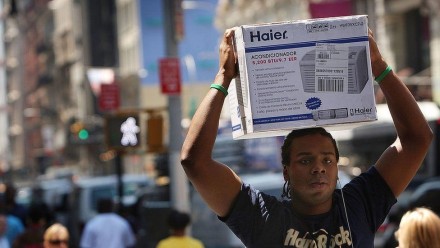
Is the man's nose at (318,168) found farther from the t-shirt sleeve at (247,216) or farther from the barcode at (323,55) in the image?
the barcode at (323,55)

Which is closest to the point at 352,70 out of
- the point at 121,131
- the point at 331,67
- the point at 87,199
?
the point at 331,67

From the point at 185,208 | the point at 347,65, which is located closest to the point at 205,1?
the point at 185,208

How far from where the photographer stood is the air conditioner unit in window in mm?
4566

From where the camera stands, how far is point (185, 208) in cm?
1620

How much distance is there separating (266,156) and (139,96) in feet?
145

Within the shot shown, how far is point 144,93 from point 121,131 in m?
48.1

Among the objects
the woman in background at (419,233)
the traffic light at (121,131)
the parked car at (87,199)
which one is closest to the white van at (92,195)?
the parked car at (87,199)

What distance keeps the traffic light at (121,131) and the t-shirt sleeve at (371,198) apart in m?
13.0

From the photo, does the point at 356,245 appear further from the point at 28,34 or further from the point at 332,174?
the point at 28,34

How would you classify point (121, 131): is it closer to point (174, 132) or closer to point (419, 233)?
point (174, 132)

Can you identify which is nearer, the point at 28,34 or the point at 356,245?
the point at 356,245

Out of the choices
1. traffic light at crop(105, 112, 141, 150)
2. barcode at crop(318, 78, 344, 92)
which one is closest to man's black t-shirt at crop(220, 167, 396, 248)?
barcode at crop(318, 78, 344, 92)

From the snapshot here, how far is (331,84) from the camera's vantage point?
4.57 metres

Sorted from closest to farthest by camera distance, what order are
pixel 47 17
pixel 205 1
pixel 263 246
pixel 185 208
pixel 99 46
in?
1. pixel 263 246
2. pixel 185 208
3. pixel 205 1
4. pixel 99 46
5. pixel 47 17
